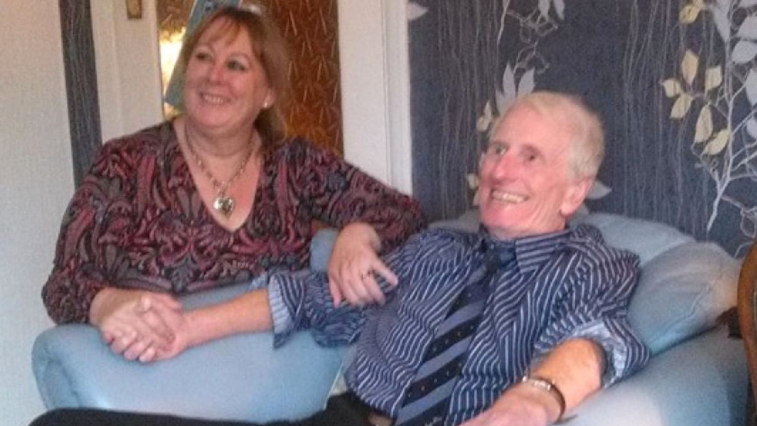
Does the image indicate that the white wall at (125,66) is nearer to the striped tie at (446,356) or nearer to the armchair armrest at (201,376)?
the armchair armrest at (201,376)

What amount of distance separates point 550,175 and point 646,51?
1.38 ft

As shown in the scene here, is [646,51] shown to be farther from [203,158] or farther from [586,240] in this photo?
[203,158]

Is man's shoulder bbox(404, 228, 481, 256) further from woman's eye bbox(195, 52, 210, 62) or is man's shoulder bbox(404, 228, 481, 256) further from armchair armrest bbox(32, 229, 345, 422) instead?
woman's eye bbox(195, 52, 210, 62)

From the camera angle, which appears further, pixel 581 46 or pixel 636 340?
pixel 581 46

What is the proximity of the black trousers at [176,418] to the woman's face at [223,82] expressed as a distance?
1.99 ft

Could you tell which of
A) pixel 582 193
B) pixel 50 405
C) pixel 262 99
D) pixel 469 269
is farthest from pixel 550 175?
pixel 50 405

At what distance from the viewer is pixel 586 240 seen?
166 centimetres

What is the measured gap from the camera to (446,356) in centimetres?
167

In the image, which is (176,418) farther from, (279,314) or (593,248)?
(593,248)

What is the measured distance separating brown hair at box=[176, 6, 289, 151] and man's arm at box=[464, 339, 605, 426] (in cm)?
89

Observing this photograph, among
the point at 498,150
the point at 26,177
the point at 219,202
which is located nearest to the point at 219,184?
the point at 219,202

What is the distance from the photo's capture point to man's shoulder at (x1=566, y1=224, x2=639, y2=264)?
1.62 m

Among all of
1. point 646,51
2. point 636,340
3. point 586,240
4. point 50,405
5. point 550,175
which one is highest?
point 646,51

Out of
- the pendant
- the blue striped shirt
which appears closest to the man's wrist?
the blue striped shirt
